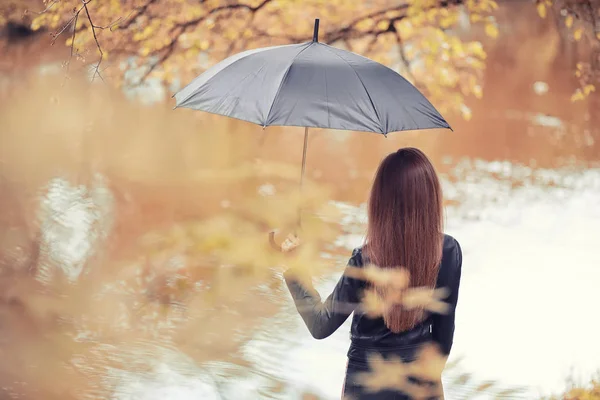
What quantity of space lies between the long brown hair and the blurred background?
438 millimetres

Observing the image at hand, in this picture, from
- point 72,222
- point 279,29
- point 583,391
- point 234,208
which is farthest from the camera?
point 234,208

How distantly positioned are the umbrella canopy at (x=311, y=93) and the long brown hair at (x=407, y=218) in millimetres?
570

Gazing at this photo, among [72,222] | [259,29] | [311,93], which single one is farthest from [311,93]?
[72,222]

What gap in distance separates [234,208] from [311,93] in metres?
7.69

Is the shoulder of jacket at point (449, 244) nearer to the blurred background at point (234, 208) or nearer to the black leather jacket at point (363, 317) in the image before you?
the black leather jacket at point (363, 317)

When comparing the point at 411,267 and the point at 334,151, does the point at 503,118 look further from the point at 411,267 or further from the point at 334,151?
the point at 411,267

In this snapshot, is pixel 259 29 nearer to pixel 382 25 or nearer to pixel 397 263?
pixel 382 25

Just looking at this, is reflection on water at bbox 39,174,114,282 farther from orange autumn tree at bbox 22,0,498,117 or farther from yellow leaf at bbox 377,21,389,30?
yellow leaf at bbox 377,21,389,30

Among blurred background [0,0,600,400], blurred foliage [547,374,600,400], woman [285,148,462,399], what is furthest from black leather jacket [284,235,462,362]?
blurred foliage [547,374,600,400]

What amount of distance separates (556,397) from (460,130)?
9.36 metres

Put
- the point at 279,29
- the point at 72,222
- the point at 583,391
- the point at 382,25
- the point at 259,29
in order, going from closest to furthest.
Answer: the point at 583,391, the point at 382,25, the point at 259,29, the point at 279,29, the point at 72,222

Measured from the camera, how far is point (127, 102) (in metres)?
13.9

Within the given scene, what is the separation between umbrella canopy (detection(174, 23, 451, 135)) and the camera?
8.61ft

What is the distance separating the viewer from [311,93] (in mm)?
2664
